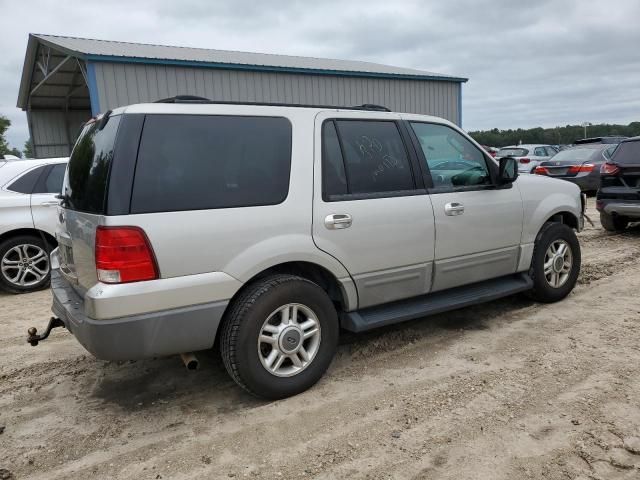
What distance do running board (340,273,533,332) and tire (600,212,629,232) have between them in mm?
5064

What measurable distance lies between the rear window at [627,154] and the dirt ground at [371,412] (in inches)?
180

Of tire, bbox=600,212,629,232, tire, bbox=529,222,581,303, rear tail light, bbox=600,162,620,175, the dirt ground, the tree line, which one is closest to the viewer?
the dirt ground

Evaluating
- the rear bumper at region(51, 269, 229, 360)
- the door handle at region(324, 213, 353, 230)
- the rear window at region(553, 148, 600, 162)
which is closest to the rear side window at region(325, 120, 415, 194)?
the door handle at region(324, 213, 353, 230)

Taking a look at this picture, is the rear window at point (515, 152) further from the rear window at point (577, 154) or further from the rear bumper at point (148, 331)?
the rear bumper at point (148, 331)

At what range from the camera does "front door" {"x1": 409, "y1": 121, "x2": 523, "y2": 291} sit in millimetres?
3957

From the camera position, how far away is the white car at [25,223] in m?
6.29

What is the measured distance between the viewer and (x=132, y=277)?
8.95 ft

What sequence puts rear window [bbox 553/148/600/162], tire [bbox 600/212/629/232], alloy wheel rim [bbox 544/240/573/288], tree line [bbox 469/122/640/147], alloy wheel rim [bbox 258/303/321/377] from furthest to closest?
tree line [bbox 469/122/640/147] < rear window [bbox 553/148/600/162] < tire [bbox 600/212/629/232] < alloy wheel rim [bbox 544/240/573/288] < alloy wheel rim [bbox 258/303/321/377]

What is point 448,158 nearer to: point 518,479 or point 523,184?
point 523,184

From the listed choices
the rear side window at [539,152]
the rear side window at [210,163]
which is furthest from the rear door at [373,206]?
the rear side window at [539,152]

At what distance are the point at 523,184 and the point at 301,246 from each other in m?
2.48

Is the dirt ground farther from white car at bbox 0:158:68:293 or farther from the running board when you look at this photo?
white car at bbox 0:158:68:293

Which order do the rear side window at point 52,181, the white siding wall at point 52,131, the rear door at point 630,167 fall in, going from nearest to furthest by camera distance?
the rear side window at point 52,181, the rear door at point 630,167, the white siding wall at point 52,131

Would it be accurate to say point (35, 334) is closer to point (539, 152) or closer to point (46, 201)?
point (46, 201)
